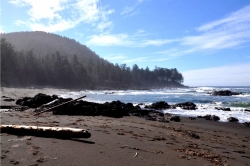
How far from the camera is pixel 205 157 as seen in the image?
5043mm

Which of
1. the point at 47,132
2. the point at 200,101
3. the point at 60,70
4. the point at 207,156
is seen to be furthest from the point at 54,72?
the point at 207,156

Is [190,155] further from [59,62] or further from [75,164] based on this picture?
[59,62]

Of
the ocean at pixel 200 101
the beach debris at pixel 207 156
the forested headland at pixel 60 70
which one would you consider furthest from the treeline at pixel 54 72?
the beach debris at pixel 207 156

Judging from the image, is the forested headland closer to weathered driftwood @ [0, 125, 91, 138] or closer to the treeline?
the treeline

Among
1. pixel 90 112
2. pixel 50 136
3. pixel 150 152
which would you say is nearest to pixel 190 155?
pixel 150 152

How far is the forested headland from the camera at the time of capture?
62.4 m

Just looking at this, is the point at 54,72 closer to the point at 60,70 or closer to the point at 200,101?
the point at 60,70

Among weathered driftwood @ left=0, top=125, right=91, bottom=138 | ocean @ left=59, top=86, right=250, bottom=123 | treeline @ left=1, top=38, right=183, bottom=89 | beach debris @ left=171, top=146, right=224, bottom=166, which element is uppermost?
treeline @ left=1, top=38, right=183, bottom=89

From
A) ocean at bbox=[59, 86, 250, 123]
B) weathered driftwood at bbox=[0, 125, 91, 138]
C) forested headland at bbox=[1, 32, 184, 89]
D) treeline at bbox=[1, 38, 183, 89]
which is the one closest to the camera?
weathered driftwood at bbox=[0, 125, 91, 138]

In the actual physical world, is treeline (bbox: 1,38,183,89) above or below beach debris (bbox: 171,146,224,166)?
above

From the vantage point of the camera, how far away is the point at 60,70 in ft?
275

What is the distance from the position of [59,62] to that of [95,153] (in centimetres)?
8618

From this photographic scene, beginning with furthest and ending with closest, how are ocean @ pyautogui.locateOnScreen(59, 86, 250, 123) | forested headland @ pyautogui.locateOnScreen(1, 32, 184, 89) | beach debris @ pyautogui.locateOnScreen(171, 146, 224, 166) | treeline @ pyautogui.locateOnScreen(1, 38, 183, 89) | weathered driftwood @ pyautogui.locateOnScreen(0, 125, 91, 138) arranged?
1. forested headland @ pyautogui.locateOnScreen(1, 32, 184, 89)
2. treeline @ pyautogui.locateOnScreen(1, 38, 183, 89)
3. ocean @ pyautogui.locateOnScreen(59, 86, 250, 123)
4. weathered driftwood @ pyautogui.locateOnScreen(0, 125, 91, 138)
5. beach debris @ pyautogui.locateOnScreen(171, 146, 224, 166)

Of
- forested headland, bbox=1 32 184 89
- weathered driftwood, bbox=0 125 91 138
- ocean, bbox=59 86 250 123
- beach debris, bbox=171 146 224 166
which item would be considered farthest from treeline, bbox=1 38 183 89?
beach debris, bbox=171 146 224 166
